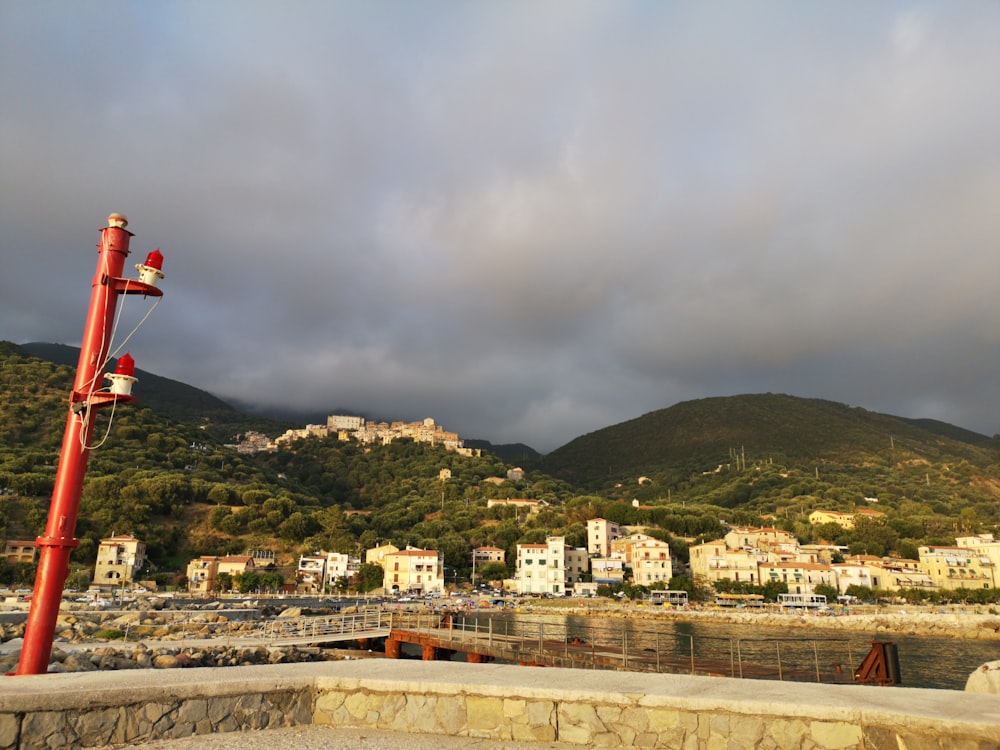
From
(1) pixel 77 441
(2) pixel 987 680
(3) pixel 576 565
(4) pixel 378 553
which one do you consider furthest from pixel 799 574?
(1) pixel 77 441

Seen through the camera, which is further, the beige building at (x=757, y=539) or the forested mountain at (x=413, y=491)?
the beige building at (x=757, y=539)

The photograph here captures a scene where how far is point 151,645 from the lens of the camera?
21984 mm

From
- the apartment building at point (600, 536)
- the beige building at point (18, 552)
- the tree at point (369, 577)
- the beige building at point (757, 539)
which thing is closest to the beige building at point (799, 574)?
the beige building at point (757, 539)

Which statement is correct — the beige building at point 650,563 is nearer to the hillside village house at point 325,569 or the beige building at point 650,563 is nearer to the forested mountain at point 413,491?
the forested mountain at point 413,491

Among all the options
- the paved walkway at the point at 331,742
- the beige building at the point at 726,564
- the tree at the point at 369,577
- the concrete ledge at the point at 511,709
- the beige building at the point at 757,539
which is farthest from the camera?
the beige building at the point at 757,539

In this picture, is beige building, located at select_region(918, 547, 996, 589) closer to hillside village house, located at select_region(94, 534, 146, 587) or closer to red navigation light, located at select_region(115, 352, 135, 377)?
red navigation light, located at select_region(115, 352, 135, 377)

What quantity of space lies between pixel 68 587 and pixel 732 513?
9889 centimetres

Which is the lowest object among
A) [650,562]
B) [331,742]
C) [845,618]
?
[845,618]

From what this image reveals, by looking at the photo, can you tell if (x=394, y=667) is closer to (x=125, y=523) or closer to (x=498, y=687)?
(x=498, y=687)

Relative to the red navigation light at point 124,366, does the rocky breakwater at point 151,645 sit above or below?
below

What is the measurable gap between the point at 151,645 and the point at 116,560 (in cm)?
6357

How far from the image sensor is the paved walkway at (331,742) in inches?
196

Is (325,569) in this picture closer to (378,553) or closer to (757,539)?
(378,553)

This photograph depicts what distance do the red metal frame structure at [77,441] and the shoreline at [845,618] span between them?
201 feet
